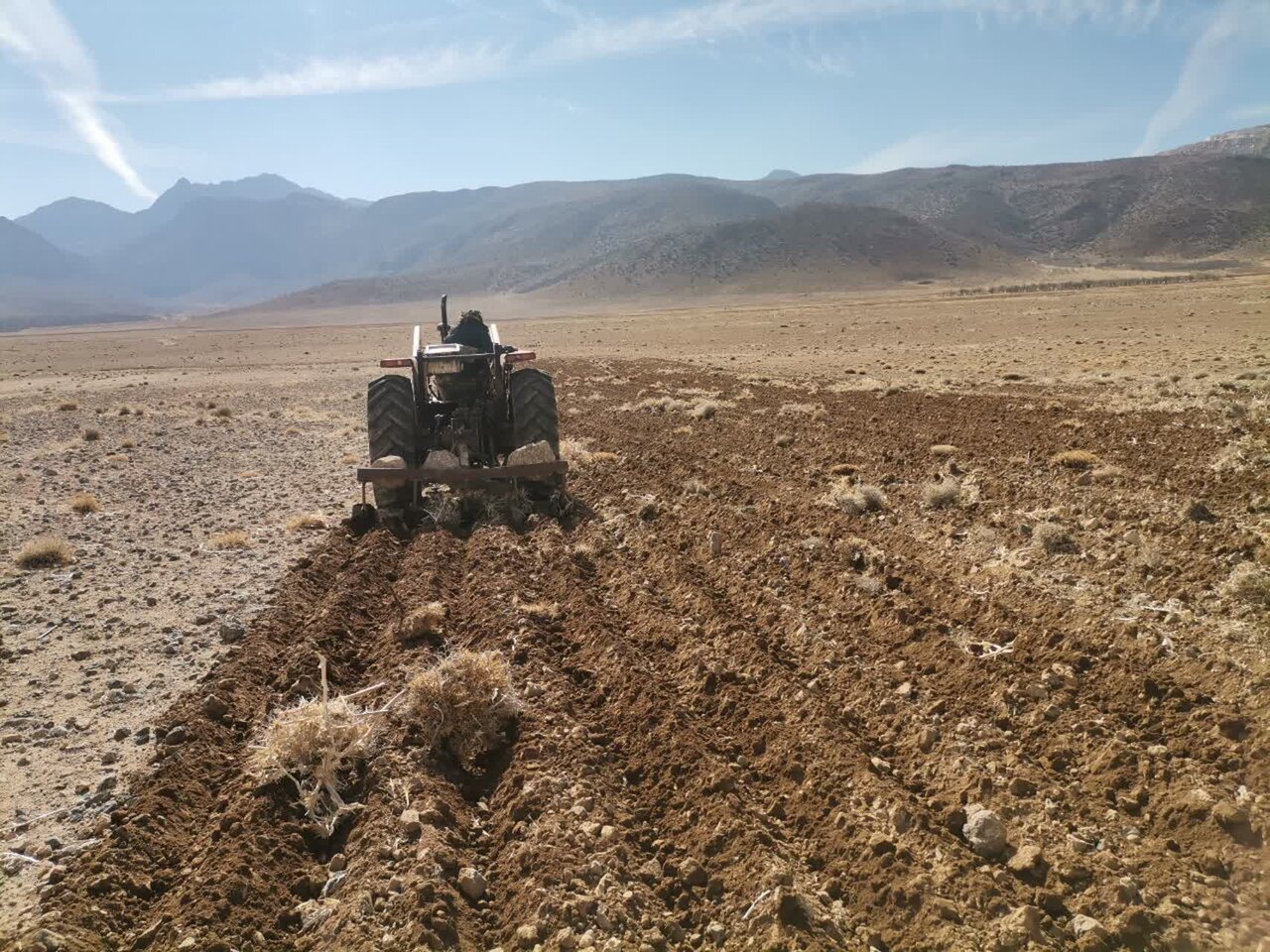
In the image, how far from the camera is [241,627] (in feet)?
20.6

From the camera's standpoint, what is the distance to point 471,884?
3.49 metres

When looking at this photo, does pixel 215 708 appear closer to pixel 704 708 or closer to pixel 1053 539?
pixel 704 708

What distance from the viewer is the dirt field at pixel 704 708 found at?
10.9 feet

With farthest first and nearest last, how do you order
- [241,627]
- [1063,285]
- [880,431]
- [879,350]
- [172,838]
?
1. [1063,285]
2. [879,350]
3. [880,431]
4. [241,627]
5. [172,838]

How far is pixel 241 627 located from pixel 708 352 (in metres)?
31.8

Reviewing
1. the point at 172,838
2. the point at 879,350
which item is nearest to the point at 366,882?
the point at 172,838

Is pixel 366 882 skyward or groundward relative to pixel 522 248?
groundward

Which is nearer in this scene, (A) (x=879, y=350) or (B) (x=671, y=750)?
(B) (x=671, y=750)

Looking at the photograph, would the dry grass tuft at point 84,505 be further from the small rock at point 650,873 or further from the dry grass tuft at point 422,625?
the small rock at point 650,873

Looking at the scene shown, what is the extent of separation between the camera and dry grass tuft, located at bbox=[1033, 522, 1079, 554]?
22.4ft

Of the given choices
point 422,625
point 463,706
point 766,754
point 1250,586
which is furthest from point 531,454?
point 1250,586

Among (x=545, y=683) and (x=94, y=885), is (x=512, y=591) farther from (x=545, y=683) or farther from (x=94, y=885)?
(x=94, y=885)

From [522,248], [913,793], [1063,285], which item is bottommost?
[913,793]

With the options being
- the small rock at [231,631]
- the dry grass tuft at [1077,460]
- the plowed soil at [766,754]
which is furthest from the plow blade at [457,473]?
the dry grass tuft at [1077,460]
